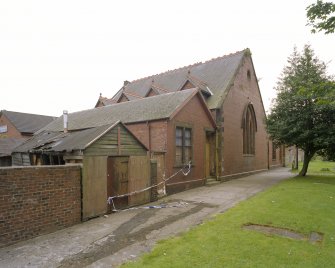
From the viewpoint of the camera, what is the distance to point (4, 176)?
25.0 feet

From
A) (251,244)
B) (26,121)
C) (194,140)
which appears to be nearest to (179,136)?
(194,140)

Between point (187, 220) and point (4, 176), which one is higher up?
point (4, 176)

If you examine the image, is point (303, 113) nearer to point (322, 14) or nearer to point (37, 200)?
point (322, 14)

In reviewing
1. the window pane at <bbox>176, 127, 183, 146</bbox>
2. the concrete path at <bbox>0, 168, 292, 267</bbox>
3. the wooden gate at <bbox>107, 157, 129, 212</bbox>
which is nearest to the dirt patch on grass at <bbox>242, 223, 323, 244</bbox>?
the concrete path at <bbox>0, 168, 292, 267</bbox>

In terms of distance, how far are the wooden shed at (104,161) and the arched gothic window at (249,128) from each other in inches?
576

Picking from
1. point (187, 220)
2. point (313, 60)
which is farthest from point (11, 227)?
point (313, 60)

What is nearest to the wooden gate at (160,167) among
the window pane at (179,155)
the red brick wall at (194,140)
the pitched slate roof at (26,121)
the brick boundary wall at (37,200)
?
the red brick wall at (194,140)

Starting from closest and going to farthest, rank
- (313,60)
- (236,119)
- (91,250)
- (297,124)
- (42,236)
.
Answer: (91,250) < (42,236) < (297,124) < (313,60) < (236,119)

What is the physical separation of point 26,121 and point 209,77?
3333cm

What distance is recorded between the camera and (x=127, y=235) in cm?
823

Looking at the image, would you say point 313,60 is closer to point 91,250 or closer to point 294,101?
point 294,101

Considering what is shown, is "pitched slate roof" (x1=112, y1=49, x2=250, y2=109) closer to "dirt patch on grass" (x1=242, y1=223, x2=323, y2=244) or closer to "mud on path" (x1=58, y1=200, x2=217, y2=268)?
"mud on path" (x1=58, y1=200, x2=217, y2=268)

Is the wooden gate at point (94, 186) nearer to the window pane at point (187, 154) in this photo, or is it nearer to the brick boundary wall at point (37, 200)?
the brick boundary wall at point (37, 200)

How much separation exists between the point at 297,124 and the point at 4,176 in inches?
704
